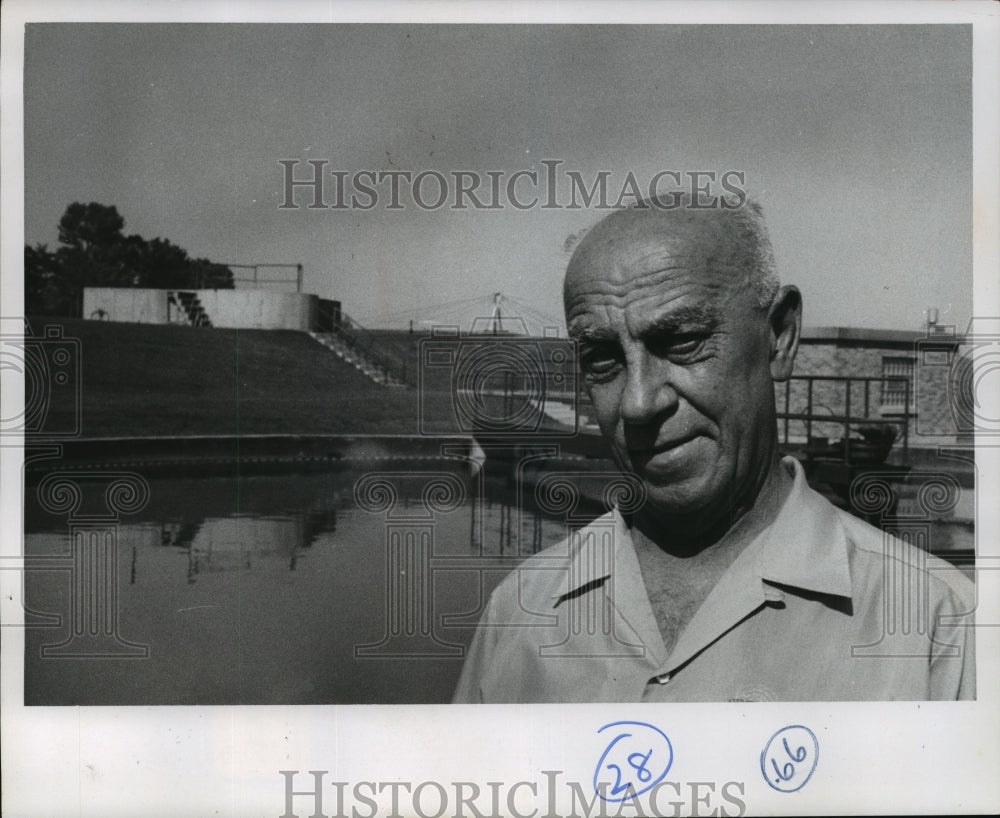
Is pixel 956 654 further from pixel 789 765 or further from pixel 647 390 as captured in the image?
pixel 647 390

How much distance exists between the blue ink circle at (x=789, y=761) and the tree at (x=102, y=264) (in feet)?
9.64

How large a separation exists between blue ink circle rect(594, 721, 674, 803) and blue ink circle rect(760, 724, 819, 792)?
15.9 inches

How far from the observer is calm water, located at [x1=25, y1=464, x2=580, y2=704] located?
368cm

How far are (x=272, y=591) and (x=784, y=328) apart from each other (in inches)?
92.1

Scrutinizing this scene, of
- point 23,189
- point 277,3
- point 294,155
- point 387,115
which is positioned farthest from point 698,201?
point 23,189

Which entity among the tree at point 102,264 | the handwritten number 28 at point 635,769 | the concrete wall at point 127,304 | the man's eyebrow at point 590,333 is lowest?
the handwritten number 28 at point 635,769

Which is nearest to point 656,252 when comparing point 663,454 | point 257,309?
point 663,454

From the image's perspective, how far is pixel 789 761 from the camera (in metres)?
3.67

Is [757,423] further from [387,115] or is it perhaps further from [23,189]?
[23,189]

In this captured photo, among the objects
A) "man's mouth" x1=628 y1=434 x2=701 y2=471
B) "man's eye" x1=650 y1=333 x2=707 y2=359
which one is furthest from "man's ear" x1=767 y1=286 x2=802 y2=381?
"man's mouth" x1=628 y1=434 x2=701 y2=471

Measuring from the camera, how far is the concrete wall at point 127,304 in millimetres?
3619

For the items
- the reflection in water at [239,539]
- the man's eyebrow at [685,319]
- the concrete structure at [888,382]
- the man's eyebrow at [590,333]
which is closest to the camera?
the man's eyebrow at [685,319]

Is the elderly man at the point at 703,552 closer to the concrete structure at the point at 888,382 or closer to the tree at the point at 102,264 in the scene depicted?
the concrete structure at the point at 888,382

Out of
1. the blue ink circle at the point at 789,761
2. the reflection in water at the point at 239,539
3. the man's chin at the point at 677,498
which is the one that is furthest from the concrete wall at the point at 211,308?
the blue ink circle at the point at 789,761
